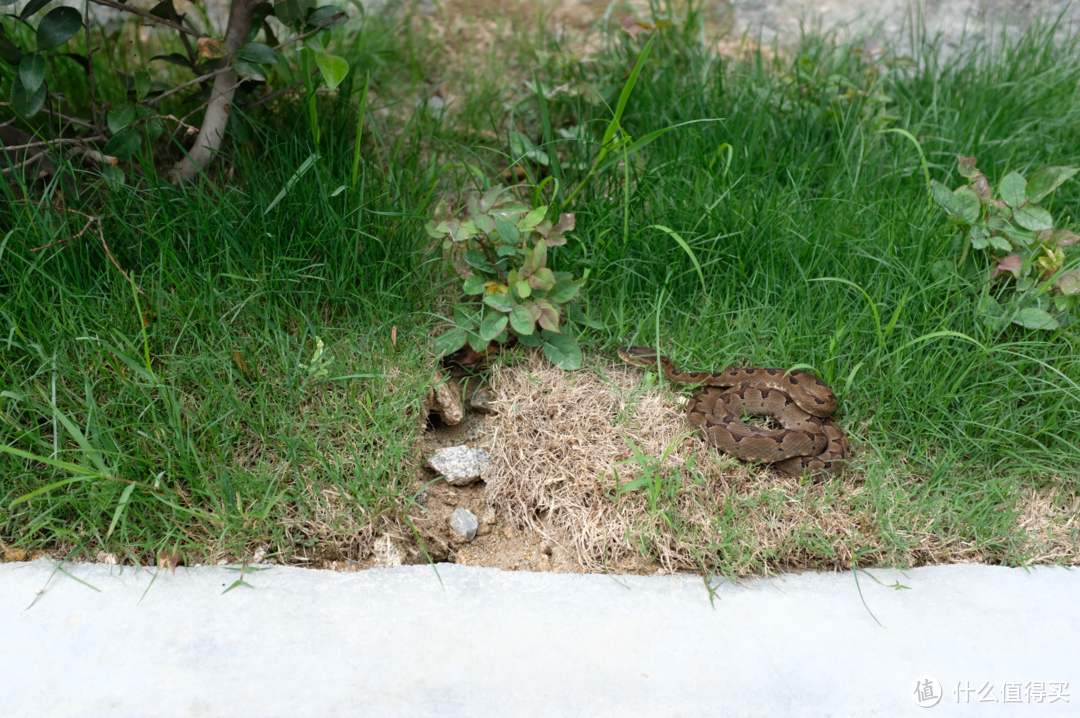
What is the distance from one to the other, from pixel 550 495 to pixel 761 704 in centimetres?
104

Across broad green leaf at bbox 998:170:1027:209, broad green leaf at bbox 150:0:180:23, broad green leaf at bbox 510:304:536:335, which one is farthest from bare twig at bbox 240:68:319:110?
broad green leaf at bbox 998:170:1027:209

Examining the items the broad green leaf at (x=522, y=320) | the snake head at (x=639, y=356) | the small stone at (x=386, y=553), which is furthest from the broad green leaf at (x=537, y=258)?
the small stone at (x=386, y=553)

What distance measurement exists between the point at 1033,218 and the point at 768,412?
4.67 ft

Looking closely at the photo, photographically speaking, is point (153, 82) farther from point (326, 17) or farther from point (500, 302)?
point (500, 302)

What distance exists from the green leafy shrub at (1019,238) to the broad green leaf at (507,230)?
1.81 metres

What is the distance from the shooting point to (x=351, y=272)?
330 centimetres

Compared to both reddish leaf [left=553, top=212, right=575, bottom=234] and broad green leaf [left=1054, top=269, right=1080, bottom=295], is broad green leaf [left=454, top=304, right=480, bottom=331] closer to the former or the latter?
reddish leaf [left=553, top=212, right=575, bottom=234]

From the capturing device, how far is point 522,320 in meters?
3.05

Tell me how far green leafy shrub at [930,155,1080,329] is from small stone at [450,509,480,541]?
233cm

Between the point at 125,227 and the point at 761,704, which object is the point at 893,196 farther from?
the point at 125,227

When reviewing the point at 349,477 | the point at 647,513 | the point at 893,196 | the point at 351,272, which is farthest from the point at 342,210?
Answer: the point at 893,196

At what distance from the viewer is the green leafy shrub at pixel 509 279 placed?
306 centimetres

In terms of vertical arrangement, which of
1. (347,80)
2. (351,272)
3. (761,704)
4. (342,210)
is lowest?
(761,704)

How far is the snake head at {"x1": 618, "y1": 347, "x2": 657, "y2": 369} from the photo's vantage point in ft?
10.7
